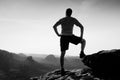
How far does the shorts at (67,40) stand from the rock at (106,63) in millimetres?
1370

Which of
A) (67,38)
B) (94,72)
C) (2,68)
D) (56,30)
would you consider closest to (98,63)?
(94,72)

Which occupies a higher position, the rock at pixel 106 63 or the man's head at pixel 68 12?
the man's head at pixel 68 12

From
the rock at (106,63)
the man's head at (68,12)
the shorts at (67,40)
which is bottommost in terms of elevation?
the rock at (106,63)

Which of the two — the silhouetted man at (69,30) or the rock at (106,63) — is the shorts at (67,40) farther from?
the rock at (106,63)

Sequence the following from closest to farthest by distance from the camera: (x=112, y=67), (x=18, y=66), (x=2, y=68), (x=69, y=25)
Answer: (x=112, y=67)
(x=69, y=25)
(x=2, y=68)
(x=18, y=66)

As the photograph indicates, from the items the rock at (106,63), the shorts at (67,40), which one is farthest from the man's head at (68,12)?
the rock at (106,63)

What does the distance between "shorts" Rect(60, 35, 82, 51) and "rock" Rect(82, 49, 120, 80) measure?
1.37 meters

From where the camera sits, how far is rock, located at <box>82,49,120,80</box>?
8781 millimetres

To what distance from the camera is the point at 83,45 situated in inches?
376

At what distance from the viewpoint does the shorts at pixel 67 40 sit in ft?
31.2

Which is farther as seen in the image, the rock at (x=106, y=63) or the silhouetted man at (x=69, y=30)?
the silhouetted man at (x=69, y=30)

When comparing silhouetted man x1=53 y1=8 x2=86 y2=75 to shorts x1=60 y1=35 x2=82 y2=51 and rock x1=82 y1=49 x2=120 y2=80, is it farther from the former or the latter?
rock x1=82 y1=49 x2=120 y2=80

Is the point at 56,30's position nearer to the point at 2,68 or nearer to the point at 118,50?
the point at 118,50

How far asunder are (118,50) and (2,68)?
112780mm
